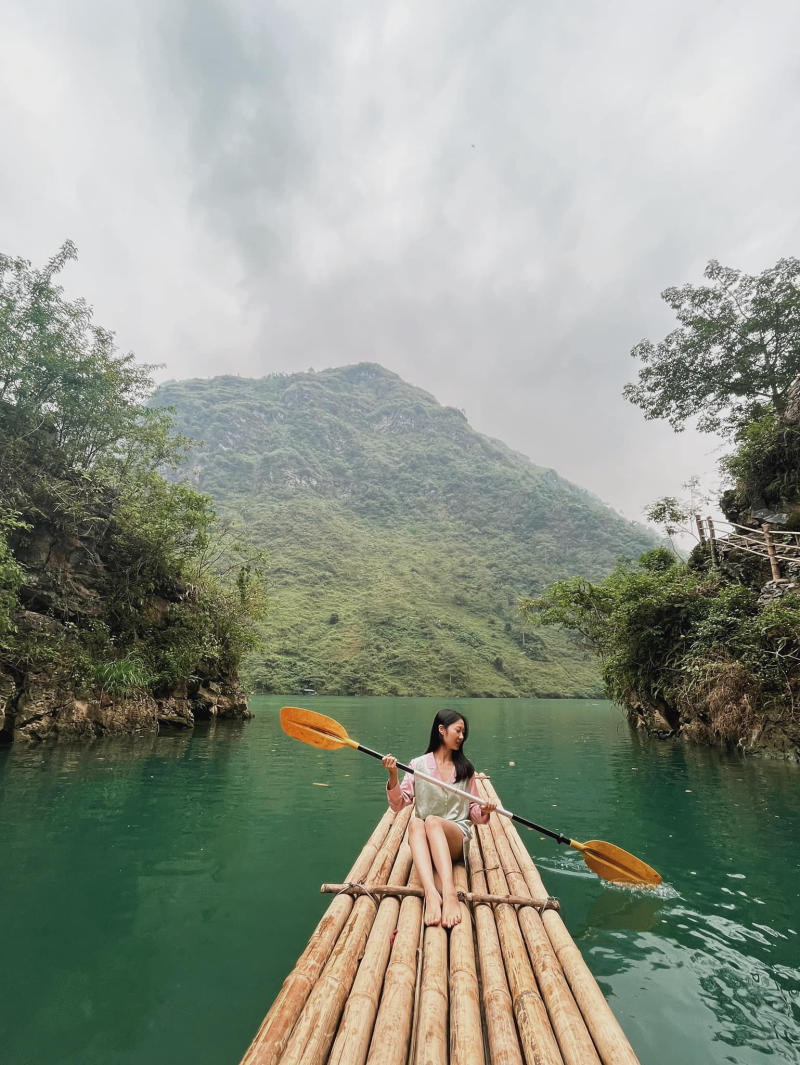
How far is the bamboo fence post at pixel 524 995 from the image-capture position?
175 centimetres

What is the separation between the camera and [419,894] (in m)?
3.09

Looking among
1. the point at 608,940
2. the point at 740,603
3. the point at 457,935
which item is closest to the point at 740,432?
the point at 740,603

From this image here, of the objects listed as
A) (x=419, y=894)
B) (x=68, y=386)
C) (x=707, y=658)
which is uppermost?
(x=68, y=386)

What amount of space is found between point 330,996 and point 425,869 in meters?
1.22

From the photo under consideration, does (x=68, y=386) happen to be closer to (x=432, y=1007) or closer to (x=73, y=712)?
(x=73, y=712)

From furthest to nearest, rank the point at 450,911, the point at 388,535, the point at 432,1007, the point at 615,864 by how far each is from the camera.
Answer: the point at 388,535, the point at 615,864, the point at 450,911, the point at 432,1007

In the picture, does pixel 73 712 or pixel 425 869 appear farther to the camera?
pixel 73 712

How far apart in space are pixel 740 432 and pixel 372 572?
2017 inches

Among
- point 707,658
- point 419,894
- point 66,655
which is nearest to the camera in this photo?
point 419,894

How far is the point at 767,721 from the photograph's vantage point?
1022 cm

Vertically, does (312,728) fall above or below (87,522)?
below

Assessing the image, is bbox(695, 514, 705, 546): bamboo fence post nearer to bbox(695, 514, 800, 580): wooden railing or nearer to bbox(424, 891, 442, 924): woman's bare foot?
bbox(695, 514, 800, 580): wooden railing

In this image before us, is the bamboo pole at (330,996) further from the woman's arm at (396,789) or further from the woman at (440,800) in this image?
the woman's arm at (396,789)

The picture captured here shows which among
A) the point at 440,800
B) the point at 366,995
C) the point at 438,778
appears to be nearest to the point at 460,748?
the point at 438,778
